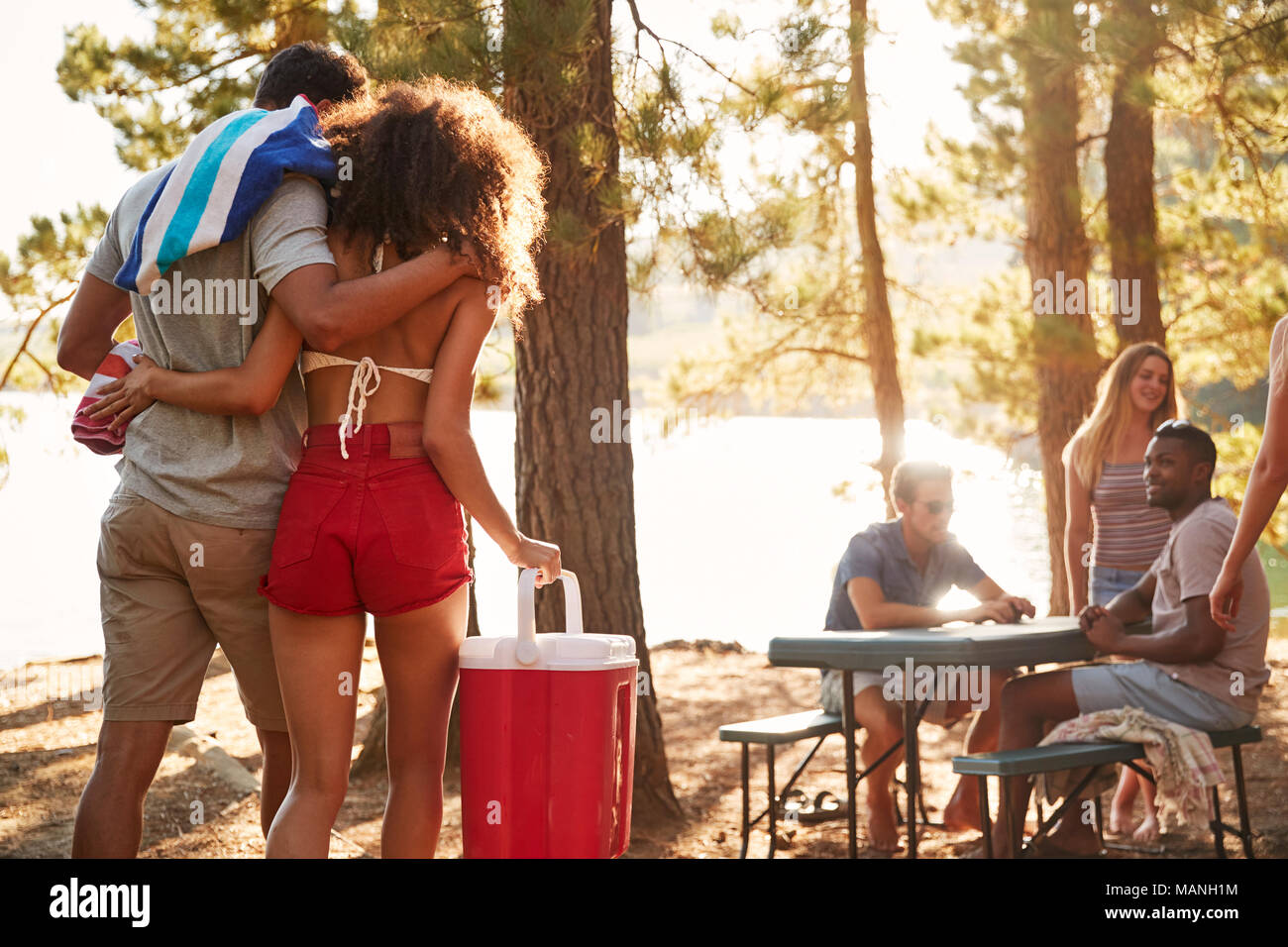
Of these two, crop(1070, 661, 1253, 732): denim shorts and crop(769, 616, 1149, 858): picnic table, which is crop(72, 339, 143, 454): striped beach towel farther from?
crop(1070, 661, 1253, 732): denim shorts

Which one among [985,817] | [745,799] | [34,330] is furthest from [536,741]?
[34,330]

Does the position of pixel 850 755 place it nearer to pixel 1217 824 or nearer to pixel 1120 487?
pixel 1217 824

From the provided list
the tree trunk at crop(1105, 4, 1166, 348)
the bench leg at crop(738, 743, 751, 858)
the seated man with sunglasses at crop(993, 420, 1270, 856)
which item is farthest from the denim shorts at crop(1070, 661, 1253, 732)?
the tree trunk at crop(1105, 4, 1166, 348)

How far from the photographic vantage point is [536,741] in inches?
87.1

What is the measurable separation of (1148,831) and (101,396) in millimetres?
3551

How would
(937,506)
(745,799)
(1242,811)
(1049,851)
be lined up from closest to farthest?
(1242,811), (1049,851), (745,799), (937,506)

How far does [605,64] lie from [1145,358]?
2.24 m

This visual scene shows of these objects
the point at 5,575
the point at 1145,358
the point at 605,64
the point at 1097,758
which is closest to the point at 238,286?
the point at 1097,758

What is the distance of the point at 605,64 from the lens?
472 cm

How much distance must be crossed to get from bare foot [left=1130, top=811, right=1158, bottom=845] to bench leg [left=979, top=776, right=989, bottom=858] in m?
0.95

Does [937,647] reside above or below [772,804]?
above

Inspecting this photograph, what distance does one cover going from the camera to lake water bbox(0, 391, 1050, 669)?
9398 mm

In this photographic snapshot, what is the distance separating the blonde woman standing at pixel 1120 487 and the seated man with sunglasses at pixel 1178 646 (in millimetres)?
609

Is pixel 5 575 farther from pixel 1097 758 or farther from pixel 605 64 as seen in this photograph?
→ pixel 1097 758
